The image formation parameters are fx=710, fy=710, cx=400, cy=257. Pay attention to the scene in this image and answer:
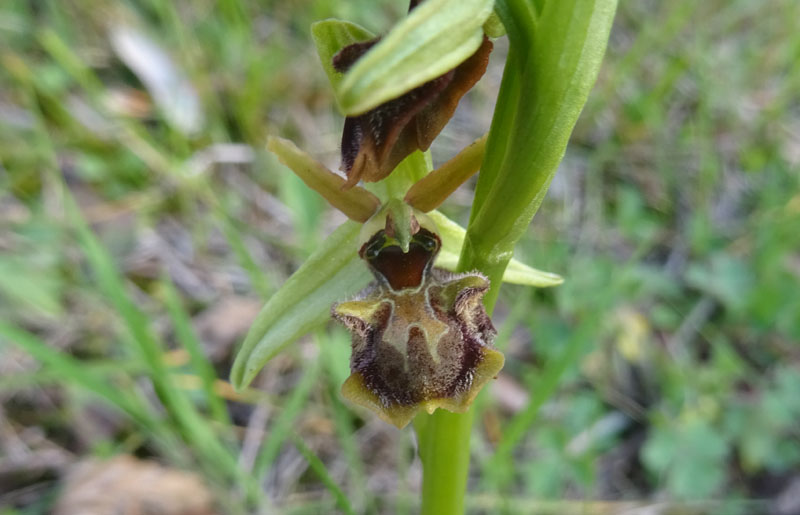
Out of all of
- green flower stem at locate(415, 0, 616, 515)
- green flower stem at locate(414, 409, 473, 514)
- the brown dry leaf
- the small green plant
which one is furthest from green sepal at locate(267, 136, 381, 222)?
the brown dry leaf

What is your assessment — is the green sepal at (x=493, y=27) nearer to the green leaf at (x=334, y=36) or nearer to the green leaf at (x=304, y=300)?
the green leaf at (x=334, y=36)

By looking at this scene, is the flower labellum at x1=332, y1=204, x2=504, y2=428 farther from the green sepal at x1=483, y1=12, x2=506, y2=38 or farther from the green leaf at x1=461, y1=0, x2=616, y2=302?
the green sepal at x1=483, y1=12, x2=506, y2=38

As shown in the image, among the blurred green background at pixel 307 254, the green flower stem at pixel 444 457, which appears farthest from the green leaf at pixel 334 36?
the blurred green background at pixel 307 254

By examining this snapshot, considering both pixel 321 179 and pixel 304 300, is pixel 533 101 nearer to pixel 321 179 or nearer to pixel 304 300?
pixel 321 179

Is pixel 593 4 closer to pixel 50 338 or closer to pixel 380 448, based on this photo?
pixel 380 448

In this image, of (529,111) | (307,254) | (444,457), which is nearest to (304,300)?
(444,457)

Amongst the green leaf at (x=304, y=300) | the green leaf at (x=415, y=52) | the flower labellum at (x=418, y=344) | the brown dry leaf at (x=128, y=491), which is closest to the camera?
the green leaf at (x=415, y=52)

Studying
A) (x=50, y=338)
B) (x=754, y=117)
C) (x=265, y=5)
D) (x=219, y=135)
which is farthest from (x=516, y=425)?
(x=265, y=5)

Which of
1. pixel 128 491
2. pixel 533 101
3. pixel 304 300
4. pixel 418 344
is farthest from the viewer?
pixel 128 491
